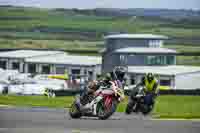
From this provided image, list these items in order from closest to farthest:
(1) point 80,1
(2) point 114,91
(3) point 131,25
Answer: (2) point 114,91 < (1) point 80,1 < (3) point 131,25

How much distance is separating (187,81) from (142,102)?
916 inches

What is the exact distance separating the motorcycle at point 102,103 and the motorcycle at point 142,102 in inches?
64.8

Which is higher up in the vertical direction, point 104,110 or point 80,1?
point 80,1

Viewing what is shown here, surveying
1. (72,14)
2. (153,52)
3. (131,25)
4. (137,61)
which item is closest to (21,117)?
(137,61)

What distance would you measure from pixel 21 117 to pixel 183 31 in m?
42.0

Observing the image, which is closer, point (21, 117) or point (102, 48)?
point (21, 117)

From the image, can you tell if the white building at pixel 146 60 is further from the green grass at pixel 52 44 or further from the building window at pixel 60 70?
→ the green grass at pixel 52 44

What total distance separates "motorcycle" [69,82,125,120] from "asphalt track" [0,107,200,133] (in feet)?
0.56

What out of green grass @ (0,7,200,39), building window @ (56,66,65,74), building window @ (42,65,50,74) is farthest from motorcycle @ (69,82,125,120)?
green grass @ (0,7,200,39)

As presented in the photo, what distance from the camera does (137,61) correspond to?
156 ft

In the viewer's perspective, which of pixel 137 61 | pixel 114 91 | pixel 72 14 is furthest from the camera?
pixel 72 14

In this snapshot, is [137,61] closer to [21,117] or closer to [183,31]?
[183,31]

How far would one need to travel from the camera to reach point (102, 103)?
16938 mm

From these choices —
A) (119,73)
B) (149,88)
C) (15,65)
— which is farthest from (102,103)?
(15,65)
